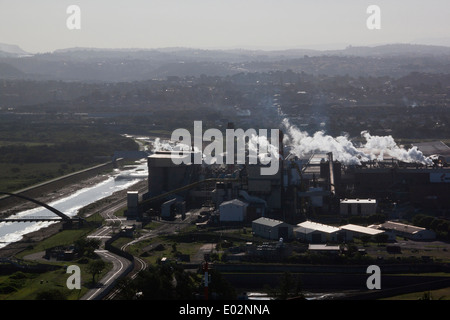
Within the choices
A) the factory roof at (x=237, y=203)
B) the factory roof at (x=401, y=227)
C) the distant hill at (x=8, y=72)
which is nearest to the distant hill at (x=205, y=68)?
the distant hill at (x=8, y=72)

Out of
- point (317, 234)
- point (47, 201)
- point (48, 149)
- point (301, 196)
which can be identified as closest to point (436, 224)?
point (317, 234)

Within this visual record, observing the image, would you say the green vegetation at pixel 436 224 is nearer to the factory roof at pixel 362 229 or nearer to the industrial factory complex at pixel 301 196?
the industrial factory complex at pixel 301 196

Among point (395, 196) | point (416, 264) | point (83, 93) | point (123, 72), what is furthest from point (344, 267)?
point (123, 72)

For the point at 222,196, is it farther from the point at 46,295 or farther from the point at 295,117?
the point at 295,117

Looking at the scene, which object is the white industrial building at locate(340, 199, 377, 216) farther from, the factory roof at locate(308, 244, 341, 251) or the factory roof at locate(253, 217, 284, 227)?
the factory roof at locate(308, 244, 341, 251)

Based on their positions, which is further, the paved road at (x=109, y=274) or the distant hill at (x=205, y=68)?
the distant hill at (x=205, y=68)

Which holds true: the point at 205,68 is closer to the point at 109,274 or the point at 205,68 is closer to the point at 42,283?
the point at 109,274
